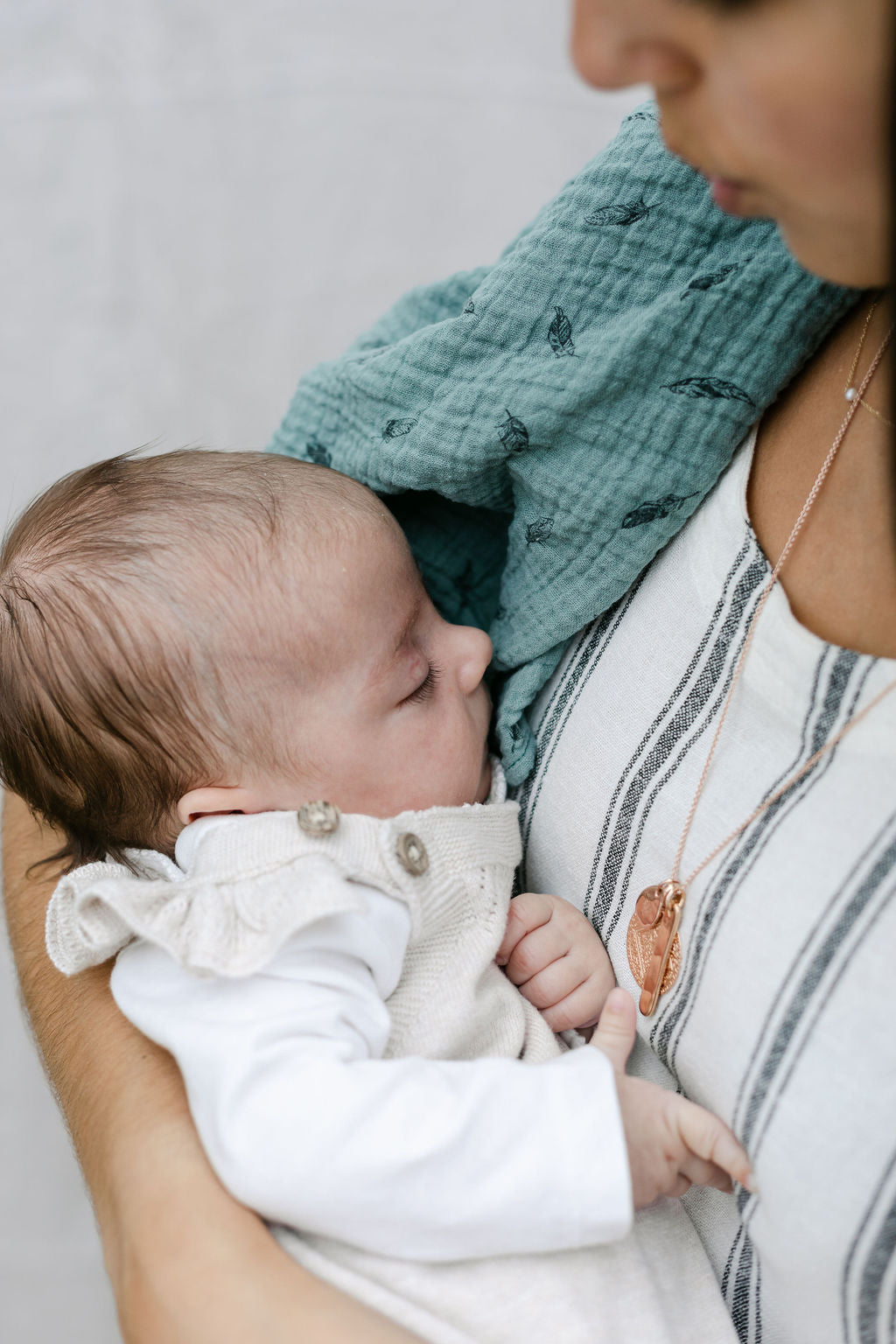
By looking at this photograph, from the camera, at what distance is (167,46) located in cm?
164

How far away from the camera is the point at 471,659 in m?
0.91

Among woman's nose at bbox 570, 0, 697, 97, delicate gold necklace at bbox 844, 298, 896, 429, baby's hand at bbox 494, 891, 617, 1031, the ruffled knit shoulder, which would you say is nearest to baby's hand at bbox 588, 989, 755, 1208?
baby's hand at bbox 494, 891, 617, 1031

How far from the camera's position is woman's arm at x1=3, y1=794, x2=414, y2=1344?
59 cm

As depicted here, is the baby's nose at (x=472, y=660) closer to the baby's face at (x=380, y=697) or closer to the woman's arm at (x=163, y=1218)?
the baby's face at (x=380, y=697)

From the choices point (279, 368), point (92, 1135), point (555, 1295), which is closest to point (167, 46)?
point (279, 368)

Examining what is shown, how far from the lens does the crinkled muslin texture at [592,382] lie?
792 mm

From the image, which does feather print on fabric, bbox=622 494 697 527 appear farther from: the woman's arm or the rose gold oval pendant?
the woman's arm

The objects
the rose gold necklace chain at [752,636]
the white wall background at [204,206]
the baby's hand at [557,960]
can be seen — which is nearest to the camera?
the rose gold necklace chain at [752,636]

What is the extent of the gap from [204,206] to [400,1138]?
152 cm

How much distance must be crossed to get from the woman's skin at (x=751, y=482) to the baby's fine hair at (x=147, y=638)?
18cm

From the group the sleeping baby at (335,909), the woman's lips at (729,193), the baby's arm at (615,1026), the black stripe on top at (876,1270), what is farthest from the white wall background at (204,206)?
the black stripe on top at (876,1270)

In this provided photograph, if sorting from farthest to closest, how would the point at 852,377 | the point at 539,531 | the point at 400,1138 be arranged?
the point at 539,531
the point at 852,377
the point at 400,1138

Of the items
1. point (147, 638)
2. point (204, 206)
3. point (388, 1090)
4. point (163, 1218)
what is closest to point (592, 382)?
point (147, 638)

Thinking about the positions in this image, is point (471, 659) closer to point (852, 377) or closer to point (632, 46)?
point (852, 377)
